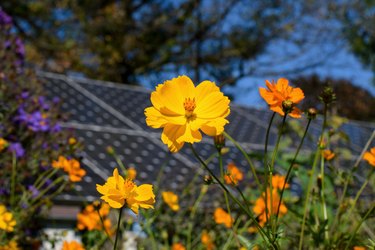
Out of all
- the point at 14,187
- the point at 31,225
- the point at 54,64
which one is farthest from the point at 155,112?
the point at 54,64

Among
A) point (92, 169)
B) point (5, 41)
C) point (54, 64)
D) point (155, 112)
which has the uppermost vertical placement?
point (54, 64)

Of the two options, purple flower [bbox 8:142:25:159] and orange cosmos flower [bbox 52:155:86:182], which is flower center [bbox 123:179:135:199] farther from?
purple flower [bbox 8:142:25:159]

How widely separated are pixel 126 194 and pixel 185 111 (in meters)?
0.15

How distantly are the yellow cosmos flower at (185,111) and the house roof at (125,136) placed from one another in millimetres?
1669

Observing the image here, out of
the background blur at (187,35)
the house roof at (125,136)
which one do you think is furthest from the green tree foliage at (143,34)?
the house roof at (125,136)

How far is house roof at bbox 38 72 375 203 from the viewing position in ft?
10.1

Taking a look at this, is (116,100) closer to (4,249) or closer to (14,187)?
(14,187)

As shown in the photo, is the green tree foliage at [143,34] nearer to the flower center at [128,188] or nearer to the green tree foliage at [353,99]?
the green tree foliage at [353,99]

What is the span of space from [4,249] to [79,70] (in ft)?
45.3

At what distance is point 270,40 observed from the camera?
16.1 meters

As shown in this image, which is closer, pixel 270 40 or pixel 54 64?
pixel 54 64

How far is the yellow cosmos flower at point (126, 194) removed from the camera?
0.94 metres

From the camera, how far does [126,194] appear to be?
3.12 feet

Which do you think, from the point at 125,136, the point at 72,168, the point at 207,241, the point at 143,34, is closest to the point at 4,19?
the point at 125,136
